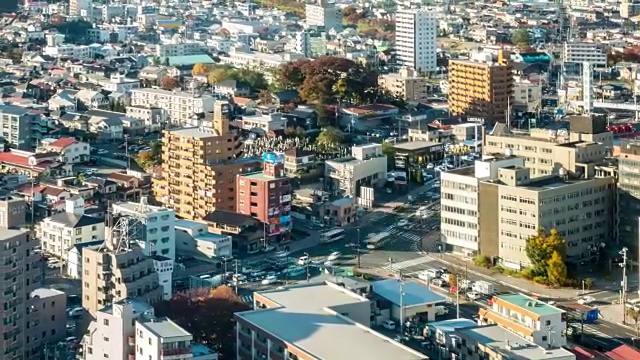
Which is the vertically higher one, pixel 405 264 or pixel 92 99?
pixel 92 99

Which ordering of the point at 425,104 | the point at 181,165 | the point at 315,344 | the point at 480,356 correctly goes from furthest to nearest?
the point at 425,104, the point at 181,165, the point at 480,356, the point at 315,344

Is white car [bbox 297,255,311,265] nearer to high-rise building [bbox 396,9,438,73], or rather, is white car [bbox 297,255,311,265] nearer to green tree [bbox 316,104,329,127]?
green tree [bbox 316,104,329,127]

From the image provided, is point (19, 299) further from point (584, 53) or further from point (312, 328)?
point (584, 53)

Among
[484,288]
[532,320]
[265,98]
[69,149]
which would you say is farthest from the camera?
[265,98]

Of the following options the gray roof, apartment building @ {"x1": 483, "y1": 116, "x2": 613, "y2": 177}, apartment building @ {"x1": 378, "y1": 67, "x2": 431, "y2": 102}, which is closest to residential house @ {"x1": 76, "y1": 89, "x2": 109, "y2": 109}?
apartment building @ {"x1": 378, "y1": 67, "x2": 431, "y2": 102}

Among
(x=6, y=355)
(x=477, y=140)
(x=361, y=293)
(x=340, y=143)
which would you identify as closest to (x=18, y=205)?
(x=6, y=355)

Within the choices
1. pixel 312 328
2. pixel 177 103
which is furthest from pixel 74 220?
pixel 177 103

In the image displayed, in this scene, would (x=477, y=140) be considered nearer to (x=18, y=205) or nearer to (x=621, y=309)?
(x=621, y=309)
